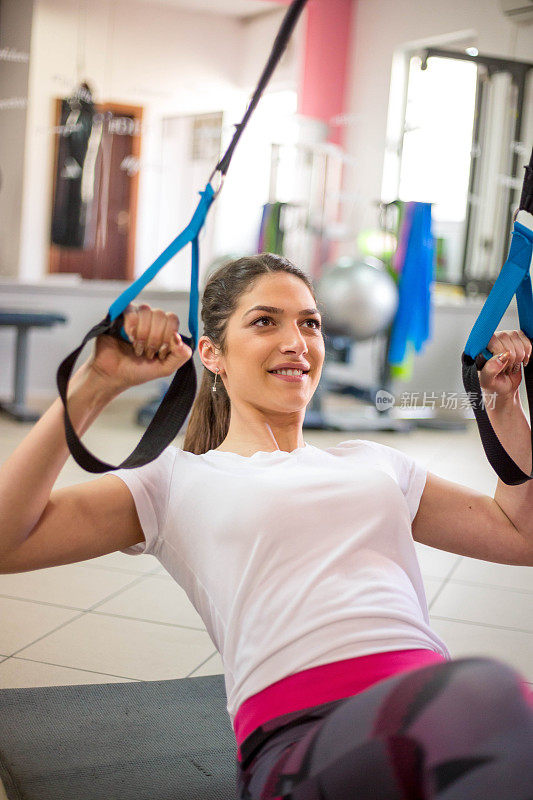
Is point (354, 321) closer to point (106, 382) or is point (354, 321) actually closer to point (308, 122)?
point (308, 122)

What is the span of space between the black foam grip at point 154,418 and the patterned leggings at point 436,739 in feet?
1.50

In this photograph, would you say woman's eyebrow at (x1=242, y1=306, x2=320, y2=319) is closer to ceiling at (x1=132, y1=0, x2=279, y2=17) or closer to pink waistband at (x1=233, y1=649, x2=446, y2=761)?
pink waistband at (x1=233, y1=649, x2=446, y2=761)

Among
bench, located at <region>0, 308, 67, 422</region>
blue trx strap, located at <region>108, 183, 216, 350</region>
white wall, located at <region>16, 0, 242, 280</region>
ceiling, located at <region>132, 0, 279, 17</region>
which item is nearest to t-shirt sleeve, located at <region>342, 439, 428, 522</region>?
blue trx strap, located at <region>108, 183, 216, 350</region>

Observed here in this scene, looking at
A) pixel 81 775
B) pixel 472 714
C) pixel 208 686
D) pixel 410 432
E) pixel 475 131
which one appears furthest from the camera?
pixel 475 131

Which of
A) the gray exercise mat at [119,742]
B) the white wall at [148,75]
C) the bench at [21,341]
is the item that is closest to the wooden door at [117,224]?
the white wall at [148,75]

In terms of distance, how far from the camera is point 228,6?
25.9 ft

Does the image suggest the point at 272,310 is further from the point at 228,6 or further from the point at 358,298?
the point at 228,6

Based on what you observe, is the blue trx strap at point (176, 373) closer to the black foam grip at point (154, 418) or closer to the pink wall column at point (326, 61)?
the black foam grip at point (154, 418)

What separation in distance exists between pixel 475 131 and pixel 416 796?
21.6 feet

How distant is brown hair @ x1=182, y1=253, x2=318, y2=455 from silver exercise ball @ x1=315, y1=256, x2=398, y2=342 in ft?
12.4

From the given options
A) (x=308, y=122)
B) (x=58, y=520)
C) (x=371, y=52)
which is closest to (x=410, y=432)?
(x=308, y=122)

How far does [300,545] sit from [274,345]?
0.36 m

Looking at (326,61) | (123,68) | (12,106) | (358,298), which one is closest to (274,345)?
(358,298)

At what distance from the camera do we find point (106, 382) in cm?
117
